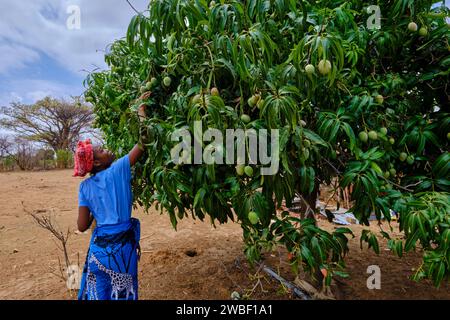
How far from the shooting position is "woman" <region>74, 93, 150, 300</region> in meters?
1.68

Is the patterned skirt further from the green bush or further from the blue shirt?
the green bush

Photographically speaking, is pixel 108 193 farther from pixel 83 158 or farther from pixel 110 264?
pixel 110 264

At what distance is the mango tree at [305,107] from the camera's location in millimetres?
1191

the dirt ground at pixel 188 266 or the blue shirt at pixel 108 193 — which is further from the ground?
the blue shirt at pixel 108 193

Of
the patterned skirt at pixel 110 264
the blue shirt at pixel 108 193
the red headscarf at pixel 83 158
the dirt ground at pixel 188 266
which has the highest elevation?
the red headscarf at pixel 83 158

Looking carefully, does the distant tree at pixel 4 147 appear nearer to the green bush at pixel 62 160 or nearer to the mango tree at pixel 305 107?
the green bush at pixel 62 160

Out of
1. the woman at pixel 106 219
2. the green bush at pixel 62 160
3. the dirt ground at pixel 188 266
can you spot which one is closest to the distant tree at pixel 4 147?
the green bush at pixel 62 160

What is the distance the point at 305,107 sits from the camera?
1.42 metres

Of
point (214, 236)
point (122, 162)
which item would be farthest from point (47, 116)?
point (122, 162)

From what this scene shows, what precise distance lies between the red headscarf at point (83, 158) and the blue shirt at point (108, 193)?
0.21ft

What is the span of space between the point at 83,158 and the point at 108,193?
0.78 feet

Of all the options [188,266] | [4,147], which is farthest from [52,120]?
[188,266]

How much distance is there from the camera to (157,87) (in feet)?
5.66
